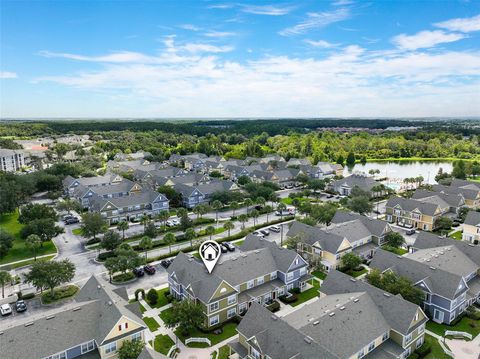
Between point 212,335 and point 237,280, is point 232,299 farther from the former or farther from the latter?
point 212,335

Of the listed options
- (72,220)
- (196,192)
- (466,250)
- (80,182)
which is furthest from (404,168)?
(72,220)

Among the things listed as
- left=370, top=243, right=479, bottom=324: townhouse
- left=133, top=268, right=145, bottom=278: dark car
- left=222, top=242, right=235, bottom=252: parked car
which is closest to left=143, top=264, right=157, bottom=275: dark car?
left=133, top=268, right=145, bottom=278: dark car

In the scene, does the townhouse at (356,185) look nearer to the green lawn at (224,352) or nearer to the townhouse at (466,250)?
the townhouse at (466,250)

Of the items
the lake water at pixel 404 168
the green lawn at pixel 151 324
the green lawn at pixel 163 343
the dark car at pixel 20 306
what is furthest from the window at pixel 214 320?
the lake water at pixel 404 168

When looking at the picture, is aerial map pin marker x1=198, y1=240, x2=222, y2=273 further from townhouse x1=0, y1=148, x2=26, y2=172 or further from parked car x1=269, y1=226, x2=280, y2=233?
townhouse x1=0, y1=148, x2=26, y2=172

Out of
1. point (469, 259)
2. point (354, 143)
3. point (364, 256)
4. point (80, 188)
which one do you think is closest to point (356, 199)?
point (364, 256)

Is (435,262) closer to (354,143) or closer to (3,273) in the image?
(3,273)
